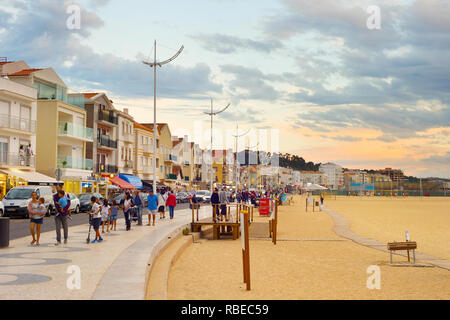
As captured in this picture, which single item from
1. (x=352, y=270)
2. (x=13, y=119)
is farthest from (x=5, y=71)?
(x=352, y=270)

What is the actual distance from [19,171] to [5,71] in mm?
11730

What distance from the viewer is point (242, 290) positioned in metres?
10.0

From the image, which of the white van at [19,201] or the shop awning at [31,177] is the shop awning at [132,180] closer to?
the shop awning at [31,177]

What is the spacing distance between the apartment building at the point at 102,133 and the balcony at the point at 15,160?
41.4 feet

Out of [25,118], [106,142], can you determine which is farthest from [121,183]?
[25,118]

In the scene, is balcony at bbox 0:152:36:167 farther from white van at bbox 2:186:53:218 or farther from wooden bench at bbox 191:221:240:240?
wooden bench at bbox 191:221:240:240

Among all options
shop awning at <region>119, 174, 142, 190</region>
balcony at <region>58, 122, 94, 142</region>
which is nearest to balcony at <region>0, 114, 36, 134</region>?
balcony at <region>58, 122, 94, 142</region>

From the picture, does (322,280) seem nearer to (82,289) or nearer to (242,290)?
(242,290)

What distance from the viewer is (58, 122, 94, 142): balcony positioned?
45.4 m

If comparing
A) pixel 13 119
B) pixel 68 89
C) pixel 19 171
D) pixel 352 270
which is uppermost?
pixel 68 89

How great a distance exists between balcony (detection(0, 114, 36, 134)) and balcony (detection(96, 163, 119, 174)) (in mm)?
14232
